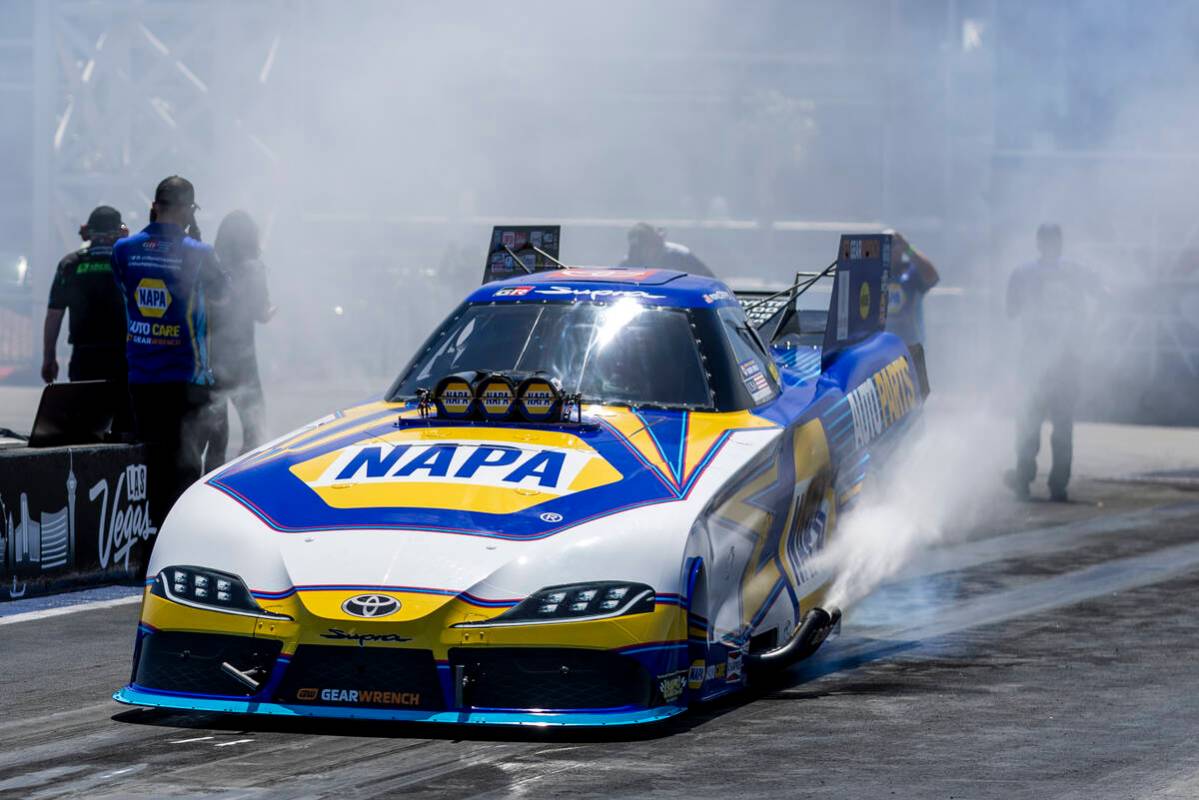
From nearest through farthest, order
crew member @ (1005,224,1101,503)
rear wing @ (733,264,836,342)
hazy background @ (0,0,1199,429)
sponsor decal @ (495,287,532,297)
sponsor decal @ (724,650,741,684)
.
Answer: sponsor decal @ (724,650,741,684), sponsor decal @ (495,287,532,297), rear wing @ (733,264,836,342), crew member @ (1005,224,1101,503), hazy background @ (0,0,1199,429)

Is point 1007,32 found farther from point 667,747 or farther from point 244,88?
point 667,747

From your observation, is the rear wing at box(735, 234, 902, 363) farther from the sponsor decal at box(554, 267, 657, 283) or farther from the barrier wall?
the barrier wall

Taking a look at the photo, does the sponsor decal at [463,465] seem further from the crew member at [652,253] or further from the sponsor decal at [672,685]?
the crew member at [652,253]

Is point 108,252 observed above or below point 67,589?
above

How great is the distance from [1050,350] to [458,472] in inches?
301

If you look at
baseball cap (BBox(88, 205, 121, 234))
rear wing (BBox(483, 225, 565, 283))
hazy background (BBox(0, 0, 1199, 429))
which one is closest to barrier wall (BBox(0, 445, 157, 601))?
baseball cap (BBox(88, 205, 121, 234))

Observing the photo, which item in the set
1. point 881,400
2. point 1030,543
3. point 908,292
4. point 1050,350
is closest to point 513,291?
point 881,400

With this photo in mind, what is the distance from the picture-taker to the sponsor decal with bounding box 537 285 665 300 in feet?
21.9

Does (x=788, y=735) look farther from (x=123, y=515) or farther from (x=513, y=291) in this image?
(x=123, y=515)

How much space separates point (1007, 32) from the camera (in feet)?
84.4

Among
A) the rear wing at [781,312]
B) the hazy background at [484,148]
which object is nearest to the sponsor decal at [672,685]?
the rear wing at [781,312]

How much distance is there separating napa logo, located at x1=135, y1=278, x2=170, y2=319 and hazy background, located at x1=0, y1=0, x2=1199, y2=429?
13.0 metres

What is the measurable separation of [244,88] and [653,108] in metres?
12.0

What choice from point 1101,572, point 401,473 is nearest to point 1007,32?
point 1101,572
